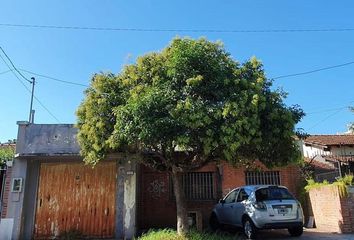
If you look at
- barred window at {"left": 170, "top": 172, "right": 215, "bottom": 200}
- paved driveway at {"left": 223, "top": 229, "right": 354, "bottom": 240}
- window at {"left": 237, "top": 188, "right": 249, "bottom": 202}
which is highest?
barred window at {"left": 170, "top": 172, "right": 215, "bottom": 200}

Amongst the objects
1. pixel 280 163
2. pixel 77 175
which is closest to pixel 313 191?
pixel 280 163

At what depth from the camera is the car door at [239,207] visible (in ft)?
Answer: 40.0

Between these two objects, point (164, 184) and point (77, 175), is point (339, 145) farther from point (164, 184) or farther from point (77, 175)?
point (77, 175)

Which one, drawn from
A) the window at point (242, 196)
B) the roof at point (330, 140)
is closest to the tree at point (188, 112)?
the window at point (242, 196)

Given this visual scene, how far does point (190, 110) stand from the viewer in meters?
9.37

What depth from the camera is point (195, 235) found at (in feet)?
34.3

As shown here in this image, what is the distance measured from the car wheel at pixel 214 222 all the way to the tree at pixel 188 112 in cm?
362

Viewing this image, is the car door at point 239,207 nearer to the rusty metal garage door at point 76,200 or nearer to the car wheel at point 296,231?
the car wheel at point 296,231

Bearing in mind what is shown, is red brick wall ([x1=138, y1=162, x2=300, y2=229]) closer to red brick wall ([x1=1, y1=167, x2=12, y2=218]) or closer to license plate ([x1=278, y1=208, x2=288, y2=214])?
license plate ([x1=278, y1=208, x2=288, y2=214])

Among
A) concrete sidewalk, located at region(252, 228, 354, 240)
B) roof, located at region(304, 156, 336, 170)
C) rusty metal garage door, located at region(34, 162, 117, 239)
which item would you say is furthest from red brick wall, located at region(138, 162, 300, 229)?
concrete sidewalk, located at region(252, 228, 354, 240)

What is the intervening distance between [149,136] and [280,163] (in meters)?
4.14

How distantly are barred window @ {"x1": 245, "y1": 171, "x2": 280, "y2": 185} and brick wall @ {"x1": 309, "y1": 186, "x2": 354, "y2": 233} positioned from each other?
1915 millimetres

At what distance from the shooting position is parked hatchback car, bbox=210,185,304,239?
11172 millimetres

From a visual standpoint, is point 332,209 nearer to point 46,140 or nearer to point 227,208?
point 227,208
